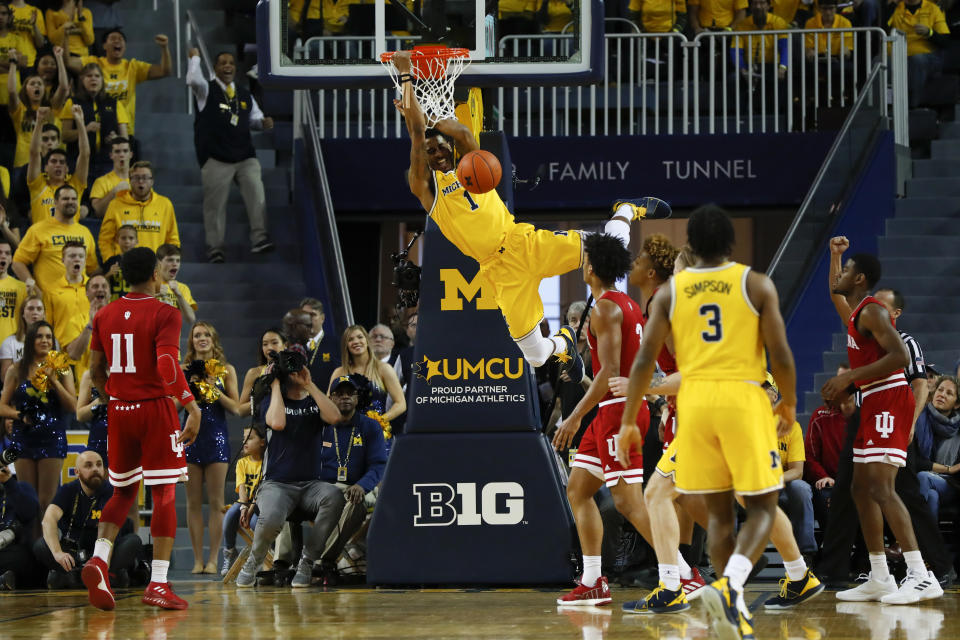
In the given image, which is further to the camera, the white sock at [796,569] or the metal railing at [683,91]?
the metal railing at [683,91]

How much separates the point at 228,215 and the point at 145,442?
7.87 metres

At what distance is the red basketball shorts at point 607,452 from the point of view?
8.02m

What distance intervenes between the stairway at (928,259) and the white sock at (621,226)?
194 inches

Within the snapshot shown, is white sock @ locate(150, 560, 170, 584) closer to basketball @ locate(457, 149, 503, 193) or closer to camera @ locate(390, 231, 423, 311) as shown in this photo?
camera @ locate(390, 231, 423, 311)

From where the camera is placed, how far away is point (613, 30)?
59.1 ft

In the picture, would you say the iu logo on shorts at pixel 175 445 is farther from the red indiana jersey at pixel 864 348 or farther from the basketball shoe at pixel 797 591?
the red indiana jersey at pixel 864 348

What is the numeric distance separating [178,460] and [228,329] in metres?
6.16

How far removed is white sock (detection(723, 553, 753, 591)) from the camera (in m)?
5.99

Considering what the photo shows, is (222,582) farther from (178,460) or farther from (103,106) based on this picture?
(103,106)

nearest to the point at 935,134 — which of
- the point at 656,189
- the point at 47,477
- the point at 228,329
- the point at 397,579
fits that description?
the point at 656,189

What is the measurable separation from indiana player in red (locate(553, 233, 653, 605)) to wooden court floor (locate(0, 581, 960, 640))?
16.8 inches

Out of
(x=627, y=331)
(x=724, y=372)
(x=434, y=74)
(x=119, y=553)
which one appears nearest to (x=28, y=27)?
(x=119, y=553)

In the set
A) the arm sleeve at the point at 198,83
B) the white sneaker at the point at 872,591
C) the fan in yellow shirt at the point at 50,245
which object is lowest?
the white sneaker at the point at 872,591

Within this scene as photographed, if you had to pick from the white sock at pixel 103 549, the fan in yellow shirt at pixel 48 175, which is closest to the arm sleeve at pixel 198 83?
the fan in yellow shirt at pixel 48 175
